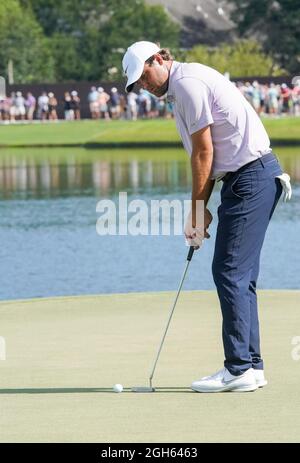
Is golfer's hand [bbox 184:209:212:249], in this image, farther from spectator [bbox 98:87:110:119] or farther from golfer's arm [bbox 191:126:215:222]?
spectator [bbox 98:87:110:119]

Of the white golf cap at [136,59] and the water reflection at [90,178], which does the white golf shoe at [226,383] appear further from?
the water reflection at [90,178]

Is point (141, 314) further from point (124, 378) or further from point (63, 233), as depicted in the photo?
point (63, 233)

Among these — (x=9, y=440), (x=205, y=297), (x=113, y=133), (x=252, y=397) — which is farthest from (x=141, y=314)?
(x=113, y=133)

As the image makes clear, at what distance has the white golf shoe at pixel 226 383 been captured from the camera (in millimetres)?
8141

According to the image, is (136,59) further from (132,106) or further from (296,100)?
(296,100)

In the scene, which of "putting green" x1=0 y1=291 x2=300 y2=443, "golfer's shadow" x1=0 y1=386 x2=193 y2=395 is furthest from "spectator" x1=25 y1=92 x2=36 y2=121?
"golfer's shadow" x1=0 y1=386 x2=193 y2=395

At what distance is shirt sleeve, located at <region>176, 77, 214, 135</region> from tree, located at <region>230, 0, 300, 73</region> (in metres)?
108

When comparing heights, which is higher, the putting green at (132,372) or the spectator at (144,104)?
the spectator at (144,104)

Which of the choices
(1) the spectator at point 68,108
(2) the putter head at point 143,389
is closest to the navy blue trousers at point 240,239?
(2) the putter head at point 143,389

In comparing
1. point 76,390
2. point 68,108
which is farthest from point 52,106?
point 76,390

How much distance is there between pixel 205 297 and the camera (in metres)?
12.6

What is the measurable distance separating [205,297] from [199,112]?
16.0ft

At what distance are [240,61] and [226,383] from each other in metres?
103

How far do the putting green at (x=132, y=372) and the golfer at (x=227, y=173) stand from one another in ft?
0.76
